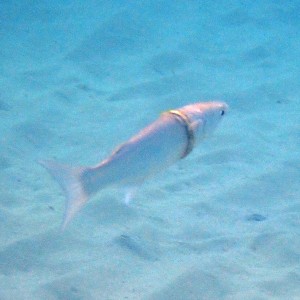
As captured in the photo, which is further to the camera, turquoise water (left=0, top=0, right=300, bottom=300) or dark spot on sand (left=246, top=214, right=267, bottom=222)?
dark spot on sand (left=246, top=214, right=267, bottom=222)

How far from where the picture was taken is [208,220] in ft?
16.5

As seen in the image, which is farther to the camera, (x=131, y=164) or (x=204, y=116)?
(x=204, y=116)

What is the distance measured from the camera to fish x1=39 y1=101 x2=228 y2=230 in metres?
2.35

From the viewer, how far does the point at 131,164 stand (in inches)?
92.9

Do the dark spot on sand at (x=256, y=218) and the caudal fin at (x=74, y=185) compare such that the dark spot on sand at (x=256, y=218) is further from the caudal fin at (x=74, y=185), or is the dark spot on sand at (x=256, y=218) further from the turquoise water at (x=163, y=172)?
the caudal fin at (x=74, y=185)

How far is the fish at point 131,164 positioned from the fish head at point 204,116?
26 millimetres

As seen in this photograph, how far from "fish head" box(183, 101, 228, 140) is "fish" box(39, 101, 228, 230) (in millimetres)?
26

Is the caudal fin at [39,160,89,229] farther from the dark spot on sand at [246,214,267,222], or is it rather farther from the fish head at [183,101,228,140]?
the dark spot on sand at [246,214,267,222]

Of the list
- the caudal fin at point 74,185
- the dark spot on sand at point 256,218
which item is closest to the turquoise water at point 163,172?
the dark spot on sand at point 256,218

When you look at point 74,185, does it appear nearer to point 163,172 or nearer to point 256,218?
point 256,218

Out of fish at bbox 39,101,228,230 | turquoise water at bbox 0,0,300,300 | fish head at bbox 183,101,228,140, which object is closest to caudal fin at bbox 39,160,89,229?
fish at bbox 39,101,228,230

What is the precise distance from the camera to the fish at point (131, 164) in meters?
2.35

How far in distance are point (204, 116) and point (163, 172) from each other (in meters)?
3.44

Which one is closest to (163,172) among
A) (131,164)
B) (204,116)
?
(204,116)
